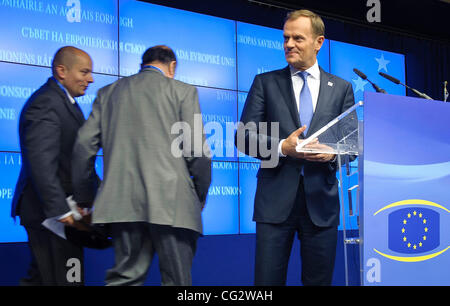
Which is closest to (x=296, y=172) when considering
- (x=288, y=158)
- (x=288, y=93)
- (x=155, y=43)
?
(x=288, y=158)

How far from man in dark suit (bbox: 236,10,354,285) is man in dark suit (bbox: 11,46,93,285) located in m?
0.87

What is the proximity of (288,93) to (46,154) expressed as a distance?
1.19 m

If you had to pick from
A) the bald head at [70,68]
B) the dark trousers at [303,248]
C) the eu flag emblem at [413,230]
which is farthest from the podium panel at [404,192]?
the bald head at [70,68]

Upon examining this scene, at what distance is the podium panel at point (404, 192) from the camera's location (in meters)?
2.11

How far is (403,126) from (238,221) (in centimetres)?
349

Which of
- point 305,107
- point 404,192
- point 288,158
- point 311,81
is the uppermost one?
point 311,81

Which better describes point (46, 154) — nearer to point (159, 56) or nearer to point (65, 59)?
point (65, 59)

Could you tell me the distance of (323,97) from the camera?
8.62ft

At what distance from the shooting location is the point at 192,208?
7.82 ft

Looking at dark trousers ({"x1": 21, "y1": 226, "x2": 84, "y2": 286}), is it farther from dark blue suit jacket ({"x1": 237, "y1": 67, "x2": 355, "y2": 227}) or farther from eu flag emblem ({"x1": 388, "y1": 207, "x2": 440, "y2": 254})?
eu flag emblem ({"x1": 388, "y1": 207, "x2": 440, "y2": 254})

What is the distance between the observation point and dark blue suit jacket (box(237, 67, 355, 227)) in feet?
8.20

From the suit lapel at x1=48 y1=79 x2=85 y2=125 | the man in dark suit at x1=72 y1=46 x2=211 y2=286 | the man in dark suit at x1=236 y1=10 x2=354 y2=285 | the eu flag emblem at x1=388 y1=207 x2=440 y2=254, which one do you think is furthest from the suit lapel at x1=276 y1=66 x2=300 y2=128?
the suit lapel at x1=48 y1=79 x2=85 y2=125

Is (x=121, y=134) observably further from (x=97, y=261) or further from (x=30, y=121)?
(x=97, y=261)
